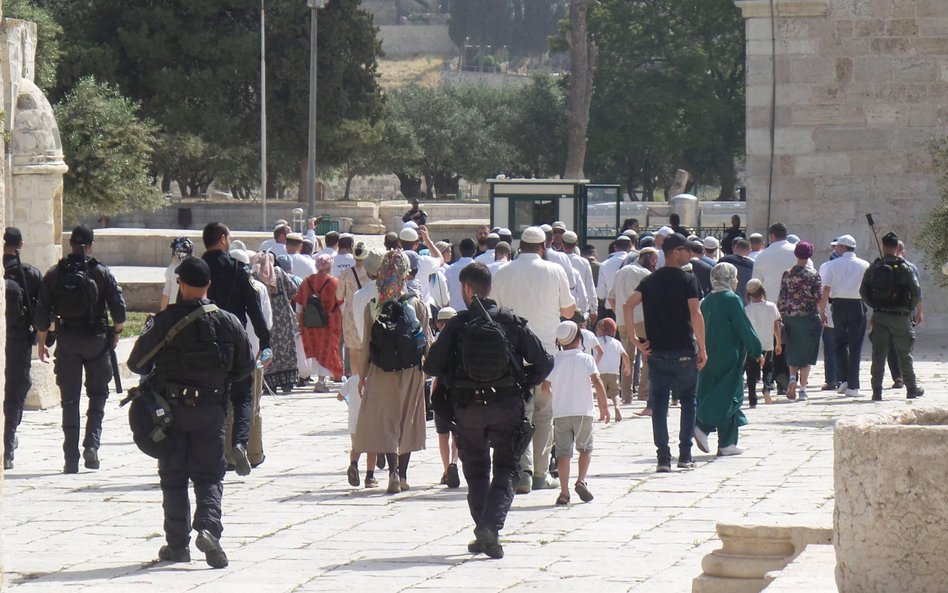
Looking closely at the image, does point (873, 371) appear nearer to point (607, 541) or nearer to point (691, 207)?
point (607, 541)

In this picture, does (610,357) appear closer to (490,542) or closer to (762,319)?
(762,319)

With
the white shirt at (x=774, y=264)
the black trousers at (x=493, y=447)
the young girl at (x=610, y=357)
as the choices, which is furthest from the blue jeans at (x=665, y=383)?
the white shirt at (x=774, y=264)

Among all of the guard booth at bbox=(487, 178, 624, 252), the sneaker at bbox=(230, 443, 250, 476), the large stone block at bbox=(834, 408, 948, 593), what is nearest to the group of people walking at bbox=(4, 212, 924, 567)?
the sneaker at bbox=(230, 443, 250, 476)

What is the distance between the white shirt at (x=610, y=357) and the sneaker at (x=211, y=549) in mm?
5650

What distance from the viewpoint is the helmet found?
22.7ft

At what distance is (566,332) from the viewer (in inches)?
356

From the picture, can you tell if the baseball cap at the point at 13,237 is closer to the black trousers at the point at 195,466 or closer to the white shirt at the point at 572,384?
the black trousers at the point at 195,466

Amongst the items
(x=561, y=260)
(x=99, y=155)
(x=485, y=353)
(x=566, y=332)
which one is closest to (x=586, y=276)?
(x=561, y=260)

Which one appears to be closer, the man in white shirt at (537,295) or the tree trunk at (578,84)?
the man in white shirt at (537,295)

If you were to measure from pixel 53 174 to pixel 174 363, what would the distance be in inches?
310

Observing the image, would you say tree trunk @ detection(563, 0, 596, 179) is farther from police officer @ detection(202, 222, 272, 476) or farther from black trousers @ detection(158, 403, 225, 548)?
black trousers @ detection(158, 403, 225, 548)

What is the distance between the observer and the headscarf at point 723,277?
10.5 metres

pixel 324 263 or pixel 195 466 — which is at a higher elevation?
pixel 324 263

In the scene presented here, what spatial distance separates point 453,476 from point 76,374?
2.49 m
